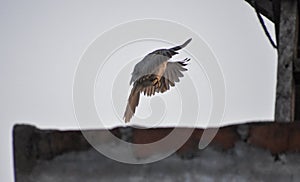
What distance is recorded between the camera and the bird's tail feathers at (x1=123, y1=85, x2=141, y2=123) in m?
4.57

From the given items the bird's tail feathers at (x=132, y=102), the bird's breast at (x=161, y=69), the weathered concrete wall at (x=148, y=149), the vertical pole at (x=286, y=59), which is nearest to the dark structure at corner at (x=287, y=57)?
the vertical pole at (x=286, y=59)

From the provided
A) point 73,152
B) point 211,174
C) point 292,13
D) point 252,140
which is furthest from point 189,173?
point 292,13

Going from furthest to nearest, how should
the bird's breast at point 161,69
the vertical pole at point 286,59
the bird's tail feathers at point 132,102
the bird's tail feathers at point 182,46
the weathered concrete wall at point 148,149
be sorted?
the vertical pole at point 286,59, the bird's tail feathers at point 182,46, the bird's breast at point 161,69, the bird's tail feathers at point 132,102, the weathered concrete wall at point 148,149

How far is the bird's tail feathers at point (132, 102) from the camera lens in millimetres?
4566

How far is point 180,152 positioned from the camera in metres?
2.44

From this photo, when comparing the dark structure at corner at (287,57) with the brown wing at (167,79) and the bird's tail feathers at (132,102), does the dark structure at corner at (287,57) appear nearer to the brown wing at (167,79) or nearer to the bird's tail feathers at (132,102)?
the brown wing at (167,79)

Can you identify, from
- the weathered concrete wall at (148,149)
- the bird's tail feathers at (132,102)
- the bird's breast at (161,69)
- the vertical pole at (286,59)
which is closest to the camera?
the weathered concrete wall at (148,149)

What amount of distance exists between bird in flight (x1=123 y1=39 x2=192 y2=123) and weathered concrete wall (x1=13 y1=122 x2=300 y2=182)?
190 centimetres

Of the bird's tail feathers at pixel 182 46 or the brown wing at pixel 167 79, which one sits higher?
the bird's tail feathers at pixel 182 46

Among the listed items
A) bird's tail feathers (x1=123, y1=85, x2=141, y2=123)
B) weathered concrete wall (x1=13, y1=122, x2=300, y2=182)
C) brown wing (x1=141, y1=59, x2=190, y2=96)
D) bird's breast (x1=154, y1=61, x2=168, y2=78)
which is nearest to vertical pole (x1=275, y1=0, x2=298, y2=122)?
brown wing (x1=141, y1=59, x2=190, y2=96)

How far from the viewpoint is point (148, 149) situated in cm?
245

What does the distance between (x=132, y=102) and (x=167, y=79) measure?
1.56ft

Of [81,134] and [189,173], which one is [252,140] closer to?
[189,173]

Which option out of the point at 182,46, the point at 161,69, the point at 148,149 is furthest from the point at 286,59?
the point at 148,149
